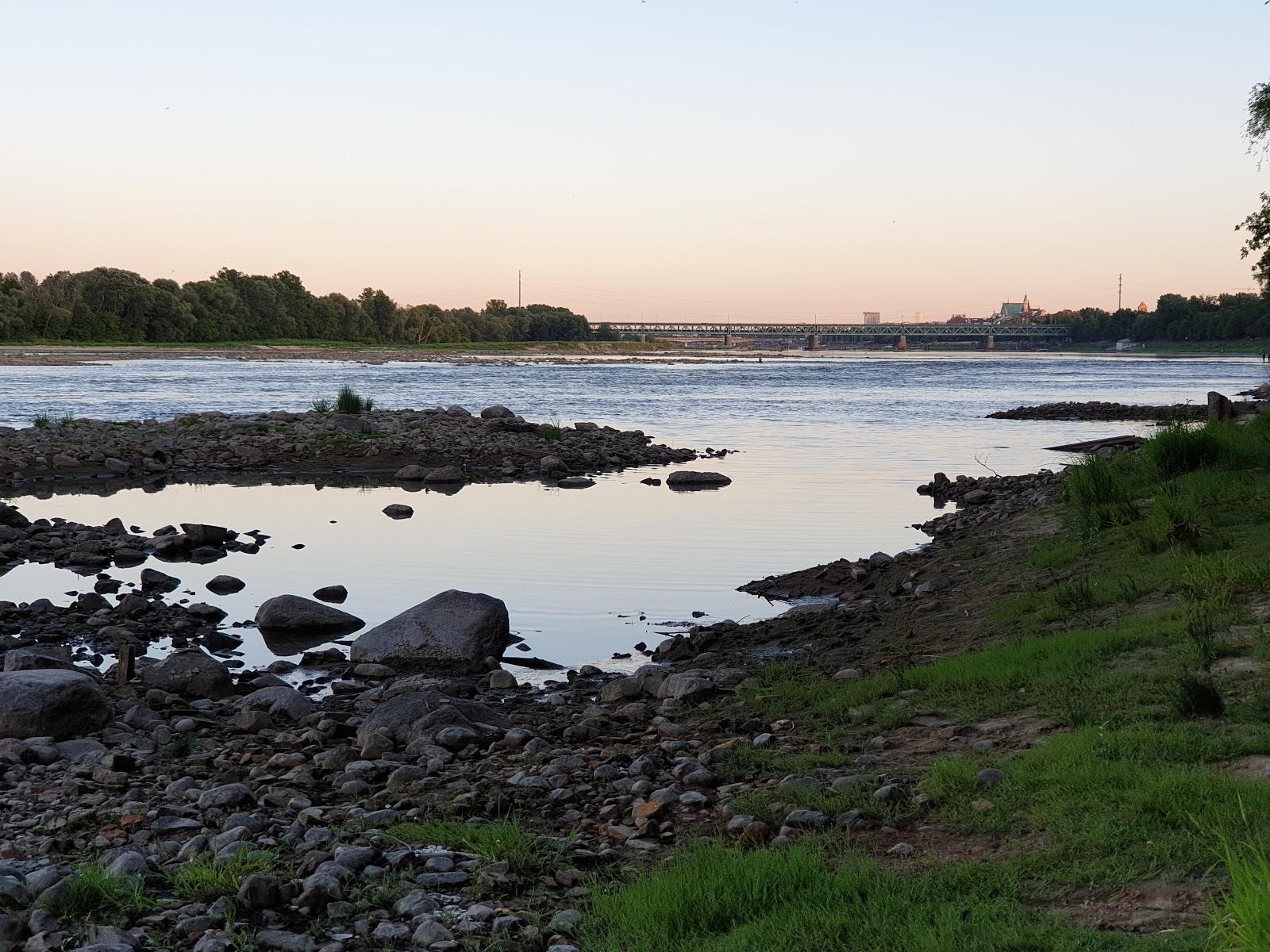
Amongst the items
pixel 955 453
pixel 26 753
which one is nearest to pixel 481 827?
pixel 26 753

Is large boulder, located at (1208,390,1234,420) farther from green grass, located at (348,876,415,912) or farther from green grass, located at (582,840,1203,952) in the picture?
green grass, located at (348,876,415,912)

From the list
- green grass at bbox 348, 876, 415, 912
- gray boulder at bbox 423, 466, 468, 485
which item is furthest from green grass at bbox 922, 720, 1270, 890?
gray boulder at bbox 423, 466, 468, 485

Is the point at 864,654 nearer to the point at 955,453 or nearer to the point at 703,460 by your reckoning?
the point at 703,460

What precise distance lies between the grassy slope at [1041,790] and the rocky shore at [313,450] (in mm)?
17799

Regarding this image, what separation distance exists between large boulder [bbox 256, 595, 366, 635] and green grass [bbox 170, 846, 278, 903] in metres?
6.71

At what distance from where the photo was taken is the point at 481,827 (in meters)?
6.14

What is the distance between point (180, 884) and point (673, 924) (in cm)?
229

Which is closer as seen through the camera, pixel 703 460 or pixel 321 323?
pixel 703 460

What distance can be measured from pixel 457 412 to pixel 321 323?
141 m

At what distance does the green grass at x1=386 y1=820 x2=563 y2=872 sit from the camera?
5.75 metres

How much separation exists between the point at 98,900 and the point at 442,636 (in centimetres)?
587

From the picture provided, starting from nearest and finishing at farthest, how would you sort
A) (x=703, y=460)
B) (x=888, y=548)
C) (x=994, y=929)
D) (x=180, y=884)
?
(x=994, y=929)
(x=180, y=884)
(x=888, y=548)
(x=703, y=460)

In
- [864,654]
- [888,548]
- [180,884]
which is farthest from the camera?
[888,548]

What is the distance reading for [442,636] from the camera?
36.5ft
